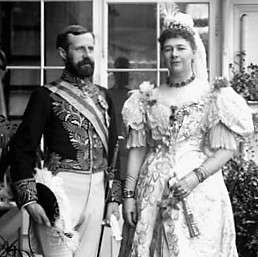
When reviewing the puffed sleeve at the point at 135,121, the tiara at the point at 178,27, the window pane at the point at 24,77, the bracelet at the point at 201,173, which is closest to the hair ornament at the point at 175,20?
A: the tiara at the point at 178,27

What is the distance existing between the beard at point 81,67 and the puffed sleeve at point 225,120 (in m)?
0.54

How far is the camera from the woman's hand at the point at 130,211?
3.39 m

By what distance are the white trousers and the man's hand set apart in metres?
0.04

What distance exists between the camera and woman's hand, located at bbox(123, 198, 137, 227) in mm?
3387

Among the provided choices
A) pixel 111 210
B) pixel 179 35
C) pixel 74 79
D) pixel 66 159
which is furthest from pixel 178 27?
pixel 111 210

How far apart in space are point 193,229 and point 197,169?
249mm

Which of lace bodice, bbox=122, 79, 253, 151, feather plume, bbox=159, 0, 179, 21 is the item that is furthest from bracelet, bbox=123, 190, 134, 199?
feather plume, bbox=159, 0, 179, 21

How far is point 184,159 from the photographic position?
131 inches

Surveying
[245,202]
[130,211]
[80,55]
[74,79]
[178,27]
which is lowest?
[245,202]

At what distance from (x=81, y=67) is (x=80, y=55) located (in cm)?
5

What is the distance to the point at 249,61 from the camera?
5184mm

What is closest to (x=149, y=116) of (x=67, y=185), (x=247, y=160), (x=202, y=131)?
(x=202, y=131)

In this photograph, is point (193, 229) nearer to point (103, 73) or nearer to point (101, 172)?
point (101, 172)

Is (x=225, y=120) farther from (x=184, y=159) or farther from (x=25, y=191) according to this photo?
(x=25, y=191)
